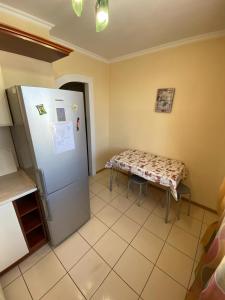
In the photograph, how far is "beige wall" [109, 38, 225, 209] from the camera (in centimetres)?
182

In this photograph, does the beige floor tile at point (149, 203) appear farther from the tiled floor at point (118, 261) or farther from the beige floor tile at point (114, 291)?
the beige floor tile at point (114, 291)

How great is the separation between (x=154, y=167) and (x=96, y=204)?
1.11 m

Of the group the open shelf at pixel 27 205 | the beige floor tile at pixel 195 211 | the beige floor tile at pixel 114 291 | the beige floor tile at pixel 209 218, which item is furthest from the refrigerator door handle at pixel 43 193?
the beige floor tile at pixel 209 218

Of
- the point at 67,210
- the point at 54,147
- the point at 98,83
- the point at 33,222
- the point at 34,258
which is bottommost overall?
the point at 34,258

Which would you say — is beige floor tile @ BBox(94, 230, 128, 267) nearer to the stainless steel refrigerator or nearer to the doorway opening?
the stainless steel refrigerator

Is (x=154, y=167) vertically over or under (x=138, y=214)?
over

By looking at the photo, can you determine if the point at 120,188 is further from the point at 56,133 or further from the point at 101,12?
the point at 101,12

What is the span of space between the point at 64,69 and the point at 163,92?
159 centimetres

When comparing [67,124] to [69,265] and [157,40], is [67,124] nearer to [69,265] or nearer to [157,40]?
[69,265]

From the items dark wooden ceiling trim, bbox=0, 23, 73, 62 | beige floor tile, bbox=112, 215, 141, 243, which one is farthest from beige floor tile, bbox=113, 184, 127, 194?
dark wooden ceiling trim, bbox=0, 23, 73, 62

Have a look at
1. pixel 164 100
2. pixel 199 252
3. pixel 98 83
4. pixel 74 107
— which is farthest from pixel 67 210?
pixel 98 83

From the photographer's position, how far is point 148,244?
1642mm

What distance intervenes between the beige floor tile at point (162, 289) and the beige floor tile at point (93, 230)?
27.5 inches

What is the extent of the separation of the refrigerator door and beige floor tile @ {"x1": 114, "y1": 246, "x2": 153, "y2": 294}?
0.99 m
